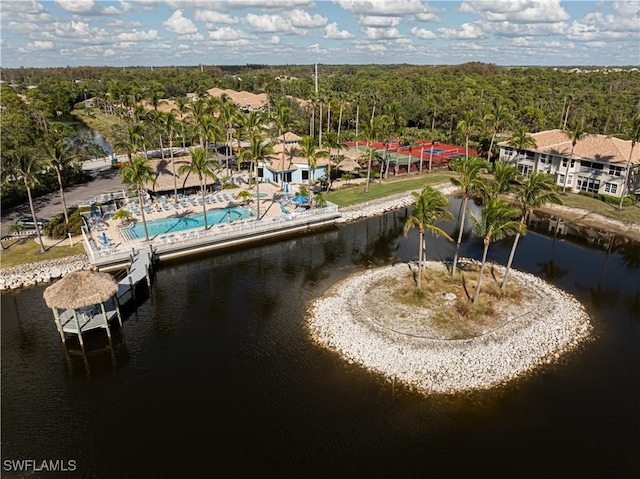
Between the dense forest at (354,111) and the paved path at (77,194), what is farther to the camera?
the dense forest at (354,111)

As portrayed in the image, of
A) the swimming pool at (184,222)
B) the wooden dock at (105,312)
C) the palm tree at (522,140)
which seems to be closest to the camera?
the wooden dock at (105,312)

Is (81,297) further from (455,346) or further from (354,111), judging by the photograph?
(354,111)

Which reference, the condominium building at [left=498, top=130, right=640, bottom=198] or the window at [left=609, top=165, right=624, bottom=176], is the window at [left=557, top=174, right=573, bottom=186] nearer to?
the condominium building at [left=498, top=130, right=640, bottom=198]

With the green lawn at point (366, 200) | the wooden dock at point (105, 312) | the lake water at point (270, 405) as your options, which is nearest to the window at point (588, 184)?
the green lawn at point (366, 200)

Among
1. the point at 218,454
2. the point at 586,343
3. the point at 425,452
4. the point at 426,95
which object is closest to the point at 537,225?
the point at 586,343

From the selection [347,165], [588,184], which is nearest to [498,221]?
[347,165]

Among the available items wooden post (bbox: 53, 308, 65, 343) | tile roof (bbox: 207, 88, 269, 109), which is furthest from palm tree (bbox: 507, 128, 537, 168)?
tile roof (bbox: 207, 88, 269, 109)

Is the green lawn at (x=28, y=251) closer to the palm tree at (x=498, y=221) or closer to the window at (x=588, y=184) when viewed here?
the palm tree at (x=498, y=221)

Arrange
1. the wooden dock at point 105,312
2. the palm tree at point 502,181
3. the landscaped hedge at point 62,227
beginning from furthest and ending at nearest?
the landscaped hedge at point 62,227 < the palm tree at point 502,181 < the wooden dock at point 105,312
